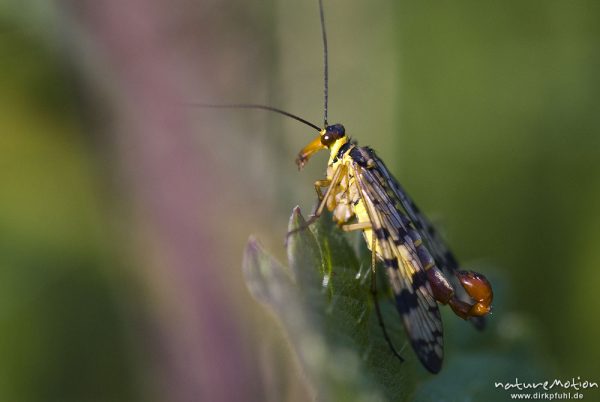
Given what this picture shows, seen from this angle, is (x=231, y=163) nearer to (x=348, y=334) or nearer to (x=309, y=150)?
(x=309, y=150)

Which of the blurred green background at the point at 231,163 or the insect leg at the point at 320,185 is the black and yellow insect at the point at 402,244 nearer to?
the insect leg at the point at 320,185

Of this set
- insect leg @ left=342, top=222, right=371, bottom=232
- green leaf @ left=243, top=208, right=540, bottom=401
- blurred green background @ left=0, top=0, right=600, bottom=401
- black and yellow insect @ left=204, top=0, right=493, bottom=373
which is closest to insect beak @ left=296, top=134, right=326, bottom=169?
black and yellow insect @ left=204, top=0, right=493, bottom=373

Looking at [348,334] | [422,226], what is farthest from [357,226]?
[348,334]

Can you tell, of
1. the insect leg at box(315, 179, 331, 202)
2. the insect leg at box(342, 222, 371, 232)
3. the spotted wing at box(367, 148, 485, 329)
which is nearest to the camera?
the insect leg at box(342, 222, 371, 232)

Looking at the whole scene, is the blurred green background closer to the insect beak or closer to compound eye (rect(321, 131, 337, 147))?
the insect beak

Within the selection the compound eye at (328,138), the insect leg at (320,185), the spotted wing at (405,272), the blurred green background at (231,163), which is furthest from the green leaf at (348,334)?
the compound eye at (328,138)

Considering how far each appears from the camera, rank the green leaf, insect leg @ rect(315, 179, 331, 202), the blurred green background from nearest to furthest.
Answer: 1. the green leaf
2. the blurred green background
3. insect leg @ rect(315, 179, 331, 202)
